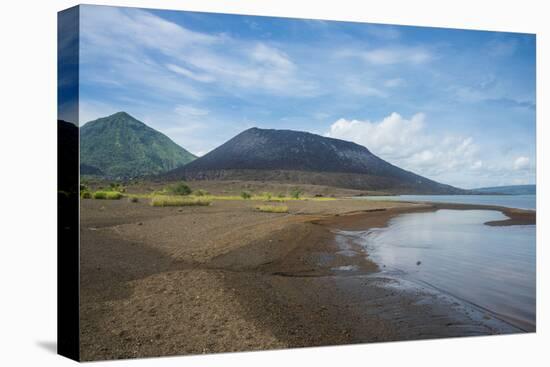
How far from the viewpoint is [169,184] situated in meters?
6.01

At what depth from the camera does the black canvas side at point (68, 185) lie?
207 inches

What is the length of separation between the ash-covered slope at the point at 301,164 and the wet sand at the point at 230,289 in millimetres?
404

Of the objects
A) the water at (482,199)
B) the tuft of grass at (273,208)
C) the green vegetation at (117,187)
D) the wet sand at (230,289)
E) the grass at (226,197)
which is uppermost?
the green vegetation at (117,187)

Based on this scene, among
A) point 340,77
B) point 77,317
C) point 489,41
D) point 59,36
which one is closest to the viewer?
point 77,317

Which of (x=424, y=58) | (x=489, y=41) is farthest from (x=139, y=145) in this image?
(x=489, y=41)

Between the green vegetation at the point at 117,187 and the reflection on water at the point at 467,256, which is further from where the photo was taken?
the reflection on water at the point at 467,256

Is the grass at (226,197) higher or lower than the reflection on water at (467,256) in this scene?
higher

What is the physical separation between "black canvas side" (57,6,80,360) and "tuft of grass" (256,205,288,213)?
6.80 ft

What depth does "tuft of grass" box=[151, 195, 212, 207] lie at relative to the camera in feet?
19.4

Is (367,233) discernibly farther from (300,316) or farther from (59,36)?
(59,36)

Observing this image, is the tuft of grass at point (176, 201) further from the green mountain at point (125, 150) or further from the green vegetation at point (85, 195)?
the green vegetation at point (85, 195)

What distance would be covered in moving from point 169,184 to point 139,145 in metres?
0.55

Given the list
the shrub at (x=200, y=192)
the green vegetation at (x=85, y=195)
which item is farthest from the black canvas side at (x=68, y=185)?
the shrub at (x=200, y=192)

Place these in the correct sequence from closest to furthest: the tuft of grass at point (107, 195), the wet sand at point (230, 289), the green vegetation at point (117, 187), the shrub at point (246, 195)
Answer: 1. the wet sand at point (230, 289)
2. the tuft of grass at point (107, 195)
3. the green vegetation at point (117, 187)
4. the shrub at point (246, 195)
